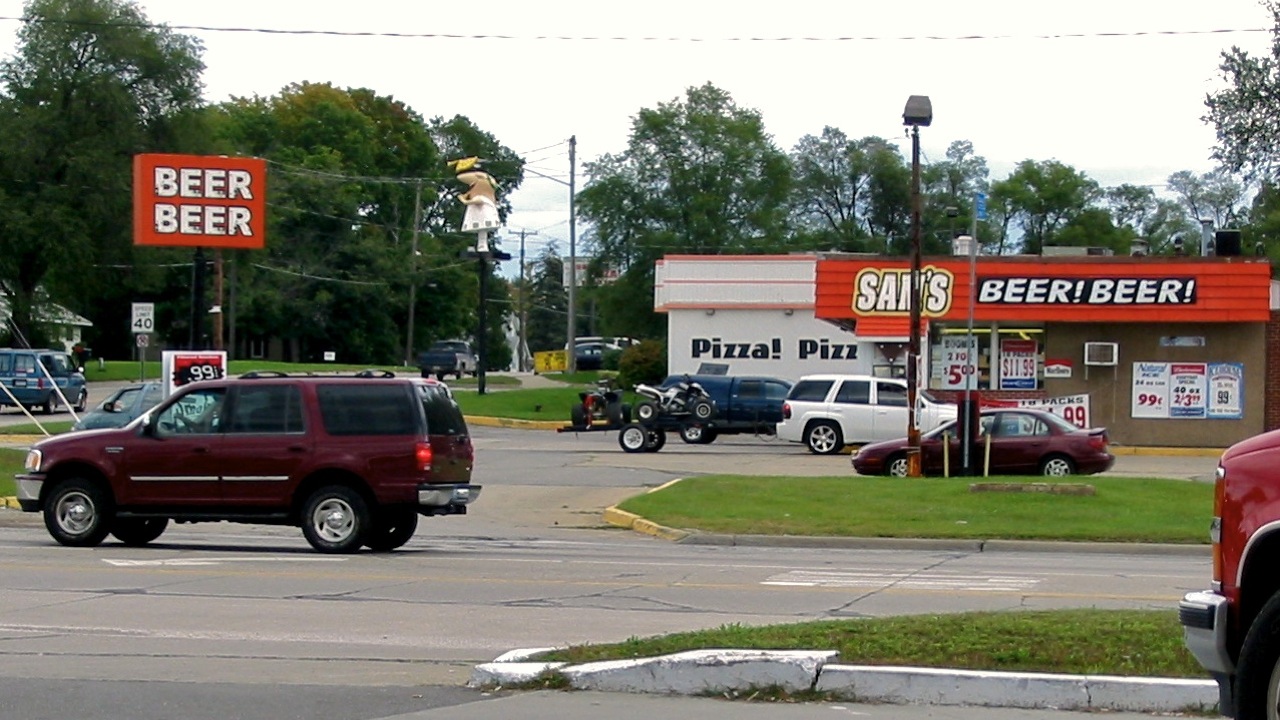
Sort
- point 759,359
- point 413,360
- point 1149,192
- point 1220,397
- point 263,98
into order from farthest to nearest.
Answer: point 1149,192, point 263,98, point 413,360, point 759,359, point 1220,397

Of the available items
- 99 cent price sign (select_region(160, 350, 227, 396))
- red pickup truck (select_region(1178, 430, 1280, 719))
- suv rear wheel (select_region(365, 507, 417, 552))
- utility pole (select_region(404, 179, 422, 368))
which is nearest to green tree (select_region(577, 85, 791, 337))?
utility pole (select_region(404, 179, 422, 368))

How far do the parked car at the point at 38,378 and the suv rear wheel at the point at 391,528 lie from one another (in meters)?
31.4

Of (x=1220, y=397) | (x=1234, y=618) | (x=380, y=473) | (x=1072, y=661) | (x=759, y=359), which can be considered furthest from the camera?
(x=759, y=359)

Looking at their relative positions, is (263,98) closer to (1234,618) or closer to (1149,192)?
(1149,192)

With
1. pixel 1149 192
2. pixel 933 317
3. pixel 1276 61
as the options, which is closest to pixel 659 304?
pixel 933 317

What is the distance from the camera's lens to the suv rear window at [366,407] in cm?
1814

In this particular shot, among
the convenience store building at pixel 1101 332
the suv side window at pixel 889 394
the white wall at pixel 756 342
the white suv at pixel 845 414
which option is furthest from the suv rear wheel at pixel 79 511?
the white wall at pixel 756 342

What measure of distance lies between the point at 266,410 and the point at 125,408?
1605cm

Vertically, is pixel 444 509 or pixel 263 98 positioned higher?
pixel 263 98

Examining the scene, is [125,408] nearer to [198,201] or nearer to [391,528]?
[198,201]

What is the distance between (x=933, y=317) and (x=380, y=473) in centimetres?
2599

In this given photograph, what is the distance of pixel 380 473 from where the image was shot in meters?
18.0

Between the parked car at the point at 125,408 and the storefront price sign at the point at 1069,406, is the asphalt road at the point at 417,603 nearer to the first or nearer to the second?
the parked car at the point at 125,408

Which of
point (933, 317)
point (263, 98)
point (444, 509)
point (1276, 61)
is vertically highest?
point (263, 98)
